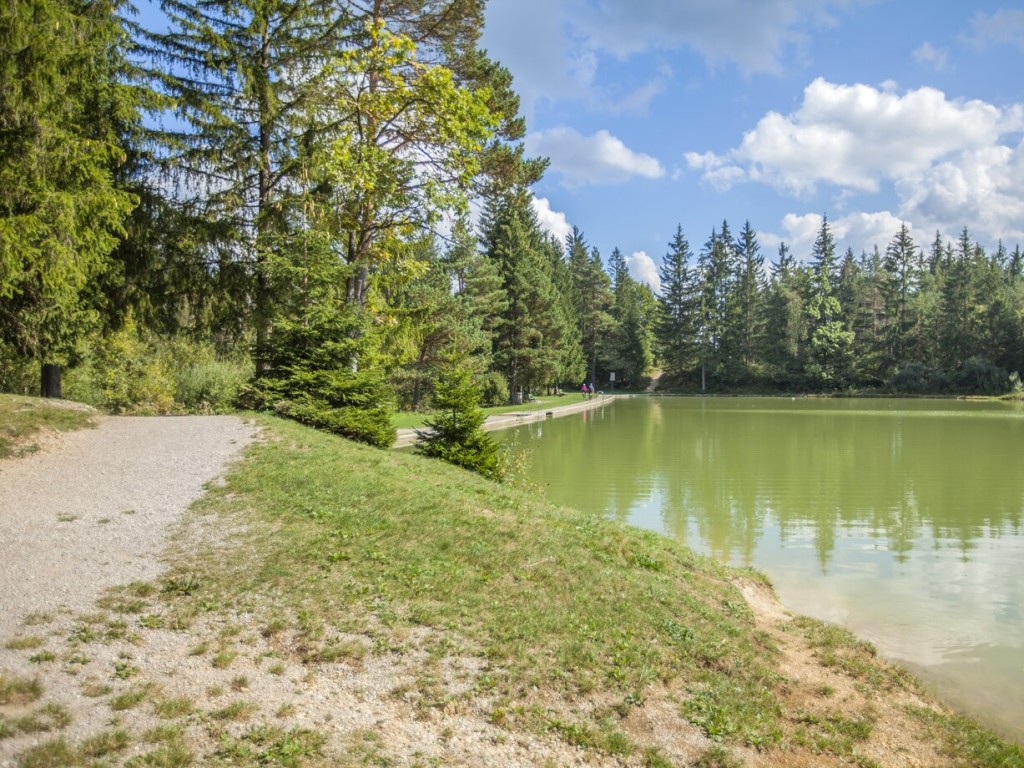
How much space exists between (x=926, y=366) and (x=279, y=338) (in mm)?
64947

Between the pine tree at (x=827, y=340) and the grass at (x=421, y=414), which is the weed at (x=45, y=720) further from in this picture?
the pine tree at (x=827, y=340)

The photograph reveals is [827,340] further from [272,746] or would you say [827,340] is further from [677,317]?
[272,746]

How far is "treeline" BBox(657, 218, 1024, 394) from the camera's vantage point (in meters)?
60.3

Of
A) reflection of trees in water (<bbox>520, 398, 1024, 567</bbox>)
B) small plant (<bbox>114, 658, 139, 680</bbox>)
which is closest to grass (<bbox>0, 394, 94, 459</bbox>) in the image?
small plant (<bbox>114, 658, 139, 680</bbox>)

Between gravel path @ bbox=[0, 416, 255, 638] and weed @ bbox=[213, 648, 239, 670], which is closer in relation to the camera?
weed @ bbox=[213, 648, 239, 670]

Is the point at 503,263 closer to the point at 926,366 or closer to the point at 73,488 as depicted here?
the point at 73,488

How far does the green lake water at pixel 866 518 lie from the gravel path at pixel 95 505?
6.94 m

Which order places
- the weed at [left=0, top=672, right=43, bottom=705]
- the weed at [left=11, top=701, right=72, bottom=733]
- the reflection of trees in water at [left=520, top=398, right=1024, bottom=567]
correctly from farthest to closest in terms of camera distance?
the reflection of trees in water at [left=520, top=398, right=1024, bottom=567], the weed at [left=0, top=672, right=43, bottom=705], the weed at [left=11, top=701, right=72, bottom=733]

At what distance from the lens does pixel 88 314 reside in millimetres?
13703

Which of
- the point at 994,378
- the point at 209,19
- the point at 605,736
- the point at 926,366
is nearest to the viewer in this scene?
the point at 605,736

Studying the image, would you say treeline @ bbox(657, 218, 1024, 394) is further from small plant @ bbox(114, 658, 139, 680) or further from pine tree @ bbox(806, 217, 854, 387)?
small plant @ bbox(114, 658, 139, 680)

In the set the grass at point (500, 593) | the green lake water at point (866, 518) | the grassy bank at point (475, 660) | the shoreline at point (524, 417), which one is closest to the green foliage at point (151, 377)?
the shoreline at point (524, 417)

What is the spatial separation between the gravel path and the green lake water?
694 cm

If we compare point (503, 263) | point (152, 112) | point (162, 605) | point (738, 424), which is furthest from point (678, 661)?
point (503, 263)
